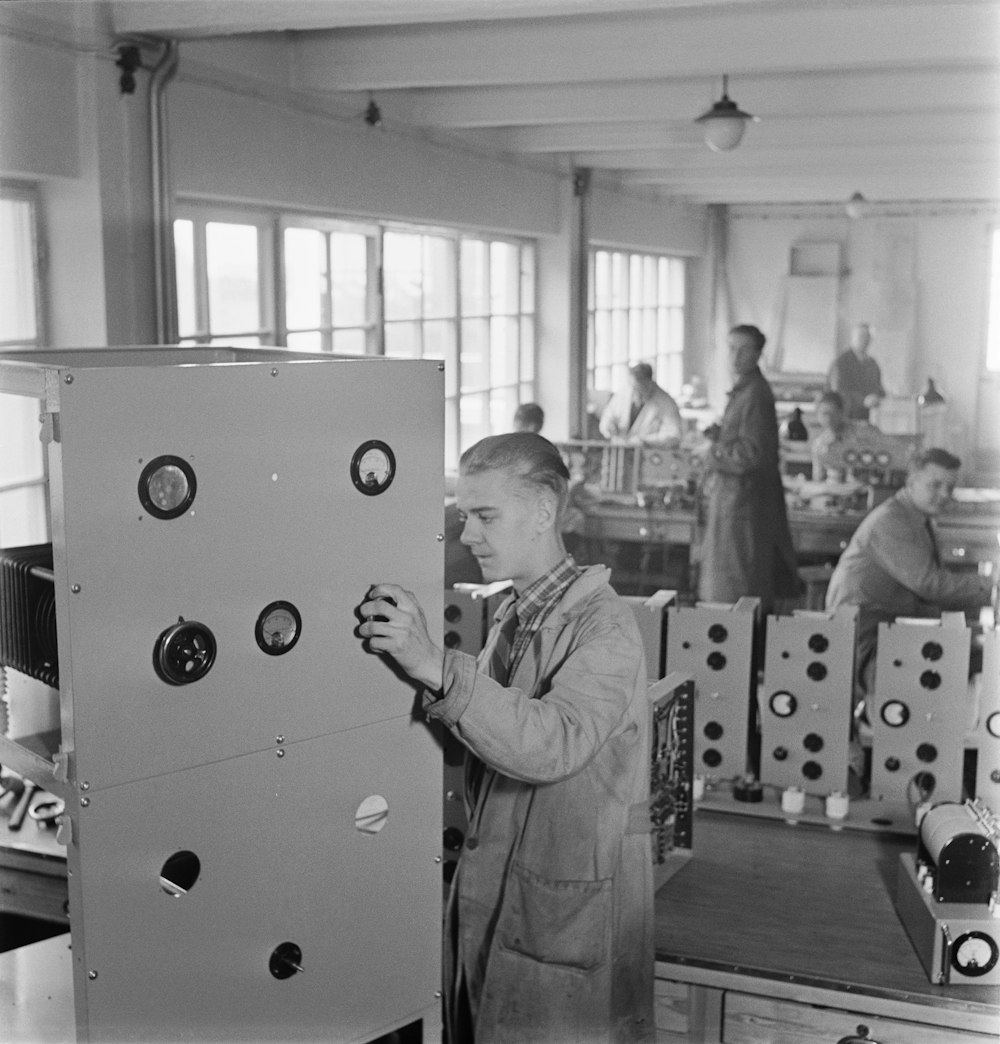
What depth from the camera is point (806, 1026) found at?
2.38 metres

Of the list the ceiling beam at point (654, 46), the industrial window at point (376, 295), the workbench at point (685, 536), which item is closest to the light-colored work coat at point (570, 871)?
the industrial window at point (376, 295)

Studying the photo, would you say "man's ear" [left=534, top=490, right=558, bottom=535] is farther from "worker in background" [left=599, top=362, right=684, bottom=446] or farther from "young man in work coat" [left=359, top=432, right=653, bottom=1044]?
"worker in background" [left=599, top=362, right=684, bottom=446]

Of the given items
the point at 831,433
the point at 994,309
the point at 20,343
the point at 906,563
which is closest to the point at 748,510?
the point at 906,563

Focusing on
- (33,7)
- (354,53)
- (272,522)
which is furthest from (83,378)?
(354,53)

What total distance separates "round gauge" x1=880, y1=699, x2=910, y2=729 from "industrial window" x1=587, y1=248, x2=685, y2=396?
312 inches

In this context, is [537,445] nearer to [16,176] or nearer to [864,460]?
[16,176]

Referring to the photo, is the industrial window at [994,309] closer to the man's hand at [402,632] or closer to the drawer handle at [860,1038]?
the drawer handle at [860,1038]

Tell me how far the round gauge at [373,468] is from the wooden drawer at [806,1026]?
1258mm

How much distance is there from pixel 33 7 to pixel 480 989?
319 cm

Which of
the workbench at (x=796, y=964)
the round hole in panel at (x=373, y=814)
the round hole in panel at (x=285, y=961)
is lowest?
the workbench at (x=796, y=964)

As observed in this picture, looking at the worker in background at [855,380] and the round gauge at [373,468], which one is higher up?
the round gauge at [373,468]

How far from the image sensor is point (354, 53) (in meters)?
5.52

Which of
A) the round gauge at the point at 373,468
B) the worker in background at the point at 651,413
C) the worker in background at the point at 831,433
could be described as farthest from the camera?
the worker in background at the point at 651,413

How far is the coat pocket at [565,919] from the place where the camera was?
2100 mm
